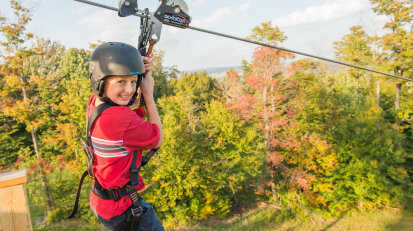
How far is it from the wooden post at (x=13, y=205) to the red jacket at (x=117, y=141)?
68 centimetres

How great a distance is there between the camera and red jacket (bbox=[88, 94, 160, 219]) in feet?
5.63

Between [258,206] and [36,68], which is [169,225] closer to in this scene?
[258,206]

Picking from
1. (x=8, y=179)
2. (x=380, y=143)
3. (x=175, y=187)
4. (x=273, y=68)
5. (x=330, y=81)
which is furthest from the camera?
(x=330, y=81)

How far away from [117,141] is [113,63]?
21.1 inches

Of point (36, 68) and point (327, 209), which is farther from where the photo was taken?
point (36, 68)

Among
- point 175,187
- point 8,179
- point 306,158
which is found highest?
point 8,179

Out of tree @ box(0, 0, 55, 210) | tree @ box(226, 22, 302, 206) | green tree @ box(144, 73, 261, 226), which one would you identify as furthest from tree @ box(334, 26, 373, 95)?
tree @ box(0, 0, 55, 210)

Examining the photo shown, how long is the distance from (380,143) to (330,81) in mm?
15936

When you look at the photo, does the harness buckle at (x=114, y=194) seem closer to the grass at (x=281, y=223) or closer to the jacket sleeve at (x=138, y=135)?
the jacket sleeve at (x=138, y=135)

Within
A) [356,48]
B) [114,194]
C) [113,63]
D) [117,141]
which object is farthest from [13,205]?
[356,48]

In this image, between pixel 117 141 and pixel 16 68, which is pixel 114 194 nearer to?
pixel 117 141

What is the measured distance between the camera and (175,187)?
13.9m

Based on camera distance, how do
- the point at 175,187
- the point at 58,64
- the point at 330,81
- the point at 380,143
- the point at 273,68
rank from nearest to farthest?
the point at 175,187, the point at 273,68, the point at 380,143, the point at 58,64, the point at 330,81

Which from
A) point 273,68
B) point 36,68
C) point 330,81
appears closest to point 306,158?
point 273,68
